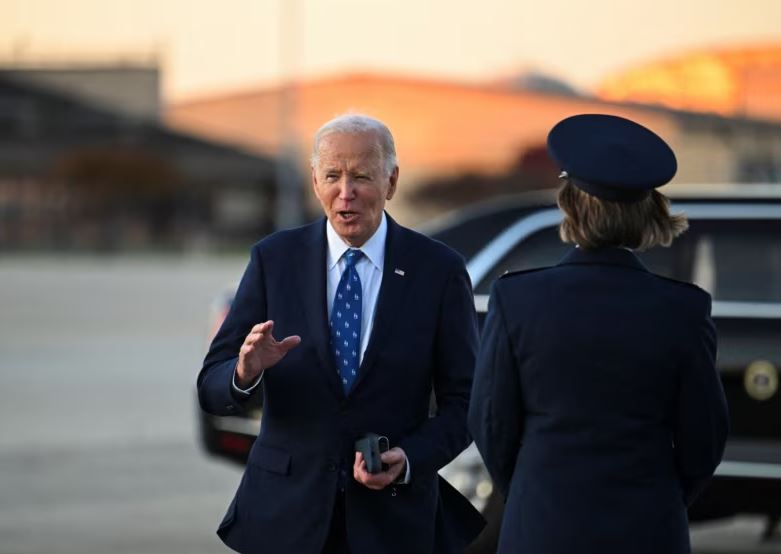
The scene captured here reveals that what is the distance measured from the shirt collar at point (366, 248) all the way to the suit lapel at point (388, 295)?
2 centimetres

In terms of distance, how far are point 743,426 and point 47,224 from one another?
51.1 m

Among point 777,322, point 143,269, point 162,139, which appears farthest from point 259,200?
point 777,322

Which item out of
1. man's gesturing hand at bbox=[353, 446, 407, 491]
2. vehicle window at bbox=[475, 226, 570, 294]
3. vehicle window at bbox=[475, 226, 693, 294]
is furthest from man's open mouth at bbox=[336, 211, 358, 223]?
vehicle window at bbox=[475, 226, 570, 294]

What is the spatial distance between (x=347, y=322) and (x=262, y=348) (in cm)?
35

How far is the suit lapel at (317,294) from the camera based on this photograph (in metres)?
3.79

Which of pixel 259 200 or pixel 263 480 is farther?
pixel 259 200

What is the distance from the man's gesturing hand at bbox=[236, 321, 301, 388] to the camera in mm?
3508

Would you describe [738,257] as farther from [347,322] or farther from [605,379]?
[605,379]

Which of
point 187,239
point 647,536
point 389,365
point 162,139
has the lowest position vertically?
point 647,536

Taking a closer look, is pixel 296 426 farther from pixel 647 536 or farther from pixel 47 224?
pixel 47 224

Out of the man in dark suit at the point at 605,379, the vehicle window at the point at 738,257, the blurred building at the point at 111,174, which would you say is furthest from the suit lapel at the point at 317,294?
the blurred building at the point at 111,174

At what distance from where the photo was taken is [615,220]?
3254mm

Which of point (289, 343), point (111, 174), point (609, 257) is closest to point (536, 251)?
point (289, 343)

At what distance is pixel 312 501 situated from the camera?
12.4 ft
